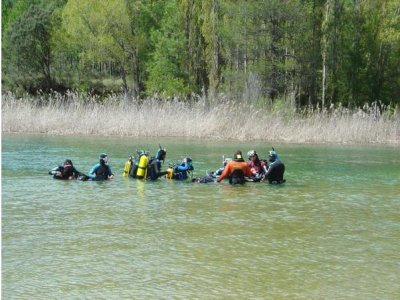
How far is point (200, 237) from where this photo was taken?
10219 millimetres

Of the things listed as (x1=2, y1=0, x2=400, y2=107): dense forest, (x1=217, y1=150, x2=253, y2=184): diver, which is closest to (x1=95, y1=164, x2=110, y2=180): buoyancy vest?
(x1=217, y1=150, x2=253, y2=184): diver

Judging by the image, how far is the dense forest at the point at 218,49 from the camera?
38719mm

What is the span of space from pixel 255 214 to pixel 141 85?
135 feet

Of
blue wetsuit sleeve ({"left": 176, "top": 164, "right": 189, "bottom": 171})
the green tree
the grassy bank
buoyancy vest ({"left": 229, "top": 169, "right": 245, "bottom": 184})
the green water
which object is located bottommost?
the green water

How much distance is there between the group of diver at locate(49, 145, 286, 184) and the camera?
51.5 feet

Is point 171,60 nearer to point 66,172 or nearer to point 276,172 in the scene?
point 66,172

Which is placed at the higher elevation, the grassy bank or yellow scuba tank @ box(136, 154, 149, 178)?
the grassy bank

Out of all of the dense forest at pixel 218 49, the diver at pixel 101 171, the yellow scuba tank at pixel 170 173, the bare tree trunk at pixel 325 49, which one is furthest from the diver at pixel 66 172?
the bare tree trunk at pixel 325 49

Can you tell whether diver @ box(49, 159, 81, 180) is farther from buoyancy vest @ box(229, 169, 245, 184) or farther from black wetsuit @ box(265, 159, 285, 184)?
black wetsuit @ box(265, 159, 285, 184)

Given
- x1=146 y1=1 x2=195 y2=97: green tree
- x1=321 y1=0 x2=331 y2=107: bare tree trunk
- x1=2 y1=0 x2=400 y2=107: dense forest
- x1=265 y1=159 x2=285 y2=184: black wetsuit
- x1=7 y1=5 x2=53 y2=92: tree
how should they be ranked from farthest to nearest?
x1=7 y1=5 x2=53 y2=92: tree < x1=146 y1=1 x2=195 y2=97: green tree < x1=321 y1=0 x2=331 y2=107: bare tree trunk < x1=2 y1=0 x2=400 y2=107: dense forest < x1=265 y1=159 x2=285 y2=184: black wetsuit

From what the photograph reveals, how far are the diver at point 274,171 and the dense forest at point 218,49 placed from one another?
16.6m

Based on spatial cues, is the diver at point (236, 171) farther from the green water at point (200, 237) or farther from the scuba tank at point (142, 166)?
the scuba tank at point (142, 166)

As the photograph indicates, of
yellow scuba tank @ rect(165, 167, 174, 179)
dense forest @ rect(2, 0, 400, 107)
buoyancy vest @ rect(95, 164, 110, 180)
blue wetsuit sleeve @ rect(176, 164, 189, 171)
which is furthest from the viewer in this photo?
dense forest @ rect(2, 0, 400, 107)

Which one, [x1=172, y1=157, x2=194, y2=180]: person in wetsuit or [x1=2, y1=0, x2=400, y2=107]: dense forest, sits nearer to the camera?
[x1=172, y1=157, x2=194, y2=180]: person in wetsuit
